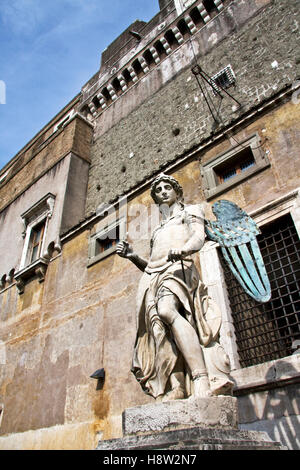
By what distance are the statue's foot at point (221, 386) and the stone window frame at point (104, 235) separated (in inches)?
234

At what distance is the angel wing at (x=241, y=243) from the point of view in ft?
11.6

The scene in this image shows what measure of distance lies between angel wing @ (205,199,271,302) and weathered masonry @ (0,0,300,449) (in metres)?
1.54

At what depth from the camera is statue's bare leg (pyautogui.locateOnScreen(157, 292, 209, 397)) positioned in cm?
278

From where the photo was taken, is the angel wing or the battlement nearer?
the angel wing

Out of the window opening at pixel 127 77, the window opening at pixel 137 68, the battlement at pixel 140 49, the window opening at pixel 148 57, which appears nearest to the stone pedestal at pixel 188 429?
the battlement at pixel 140 49

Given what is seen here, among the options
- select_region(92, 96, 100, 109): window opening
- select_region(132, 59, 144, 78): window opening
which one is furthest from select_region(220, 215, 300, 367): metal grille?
select_region(92, 96, 100, 109): window opening

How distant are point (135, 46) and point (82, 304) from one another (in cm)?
1181

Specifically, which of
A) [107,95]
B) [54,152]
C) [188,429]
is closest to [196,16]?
[107,95]

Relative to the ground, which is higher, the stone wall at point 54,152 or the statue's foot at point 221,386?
the stone wall at point 54,152

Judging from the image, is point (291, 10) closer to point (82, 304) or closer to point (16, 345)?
point (82, 304)

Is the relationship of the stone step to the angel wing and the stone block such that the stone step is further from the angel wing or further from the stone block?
the angel wing

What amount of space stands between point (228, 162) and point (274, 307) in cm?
318

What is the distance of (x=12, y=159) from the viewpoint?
21.1 m

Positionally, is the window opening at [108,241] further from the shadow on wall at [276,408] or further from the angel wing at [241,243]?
the shadow on wall at [276,408]
